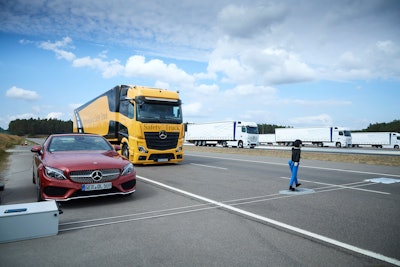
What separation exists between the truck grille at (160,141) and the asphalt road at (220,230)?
16.5 feet

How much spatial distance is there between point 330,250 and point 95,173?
4.39m

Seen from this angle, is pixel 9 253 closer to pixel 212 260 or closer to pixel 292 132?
pixel 212 260

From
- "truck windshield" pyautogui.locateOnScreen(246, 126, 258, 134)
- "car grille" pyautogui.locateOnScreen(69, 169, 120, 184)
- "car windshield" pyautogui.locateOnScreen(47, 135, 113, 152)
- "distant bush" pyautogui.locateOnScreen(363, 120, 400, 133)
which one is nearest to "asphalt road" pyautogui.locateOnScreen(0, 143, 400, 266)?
"car grille" pyautogui.locateOnScreen(69, 169, 120, 184)

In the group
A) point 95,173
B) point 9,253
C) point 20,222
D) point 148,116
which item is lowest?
point 9,253

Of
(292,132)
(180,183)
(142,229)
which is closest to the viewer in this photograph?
(142,229)

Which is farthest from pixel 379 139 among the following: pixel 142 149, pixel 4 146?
pixel 4 146

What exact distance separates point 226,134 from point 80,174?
3724cm

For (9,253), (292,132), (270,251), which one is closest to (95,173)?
(9,253)

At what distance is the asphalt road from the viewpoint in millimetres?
3354

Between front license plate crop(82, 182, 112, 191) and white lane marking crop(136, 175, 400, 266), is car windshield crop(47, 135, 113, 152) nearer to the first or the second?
front license plate crop(82, 182, 112, 191)

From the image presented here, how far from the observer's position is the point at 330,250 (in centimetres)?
356

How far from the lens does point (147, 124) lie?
12.3 meters

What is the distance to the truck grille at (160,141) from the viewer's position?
40.4 feet

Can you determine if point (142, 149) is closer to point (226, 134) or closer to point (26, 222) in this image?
point (26, 222)
